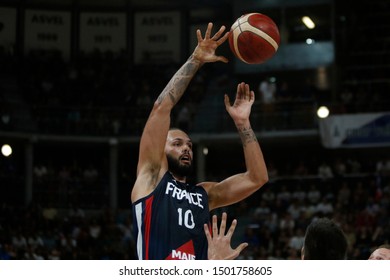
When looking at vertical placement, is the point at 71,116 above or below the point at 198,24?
below

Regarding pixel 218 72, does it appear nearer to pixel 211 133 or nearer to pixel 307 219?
pixel 211 133

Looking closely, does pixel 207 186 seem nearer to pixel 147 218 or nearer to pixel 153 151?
pixel 153 151

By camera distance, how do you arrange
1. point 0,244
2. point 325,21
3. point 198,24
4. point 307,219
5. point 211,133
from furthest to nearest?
point 198,24 → point 325,21 → point 211,133 → point 307,219 → point 0,244

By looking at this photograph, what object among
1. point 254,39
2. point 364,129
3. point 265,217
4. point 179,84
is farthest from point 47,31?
point 179,84

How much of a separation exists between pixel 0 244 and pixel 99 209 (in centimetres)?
626

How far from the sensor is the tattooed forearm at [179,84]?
5.98 m

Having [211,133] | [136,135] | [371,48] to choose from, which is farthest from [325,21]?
[136,135]

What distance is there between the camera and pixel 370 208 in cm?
2084

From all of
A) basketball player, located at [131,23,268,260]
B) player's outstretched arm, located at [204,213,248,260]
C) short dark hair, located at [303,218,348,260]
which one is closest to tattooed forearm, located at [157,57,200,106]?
basketball player, located at [131,23,268,260]

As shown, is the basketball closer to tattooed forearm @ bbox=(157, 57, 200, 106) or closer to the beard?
tattooed forearm @ bbox=(157, 57, 200, 106)

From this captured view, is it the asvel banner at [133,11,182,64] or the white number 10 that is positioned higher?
the asvel banner at [133,11,182,64]

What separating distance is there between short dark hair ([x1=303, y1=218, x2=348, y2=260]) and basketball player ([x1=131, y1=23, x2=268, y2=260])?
1.79 m

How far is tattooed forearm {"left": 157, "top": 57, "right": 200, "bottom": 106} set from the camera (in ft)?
19.6

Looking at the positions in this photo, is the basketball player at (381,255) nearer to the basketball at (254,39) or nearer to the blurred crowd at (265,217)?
the basketball at (254,39)
